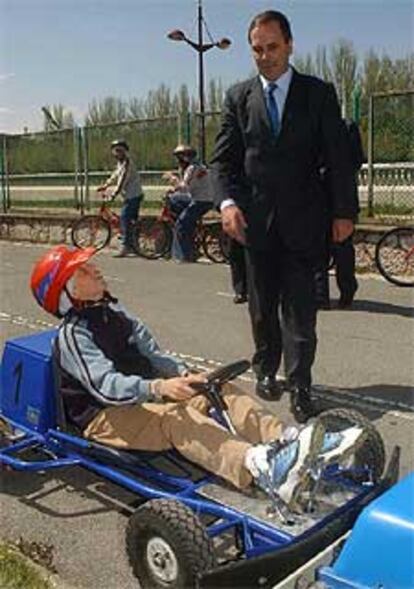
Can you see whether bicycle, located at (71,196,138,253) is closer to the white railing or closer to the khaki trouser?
the white railing

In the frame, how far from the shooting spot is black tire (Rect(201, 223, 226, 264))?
41.1 ft

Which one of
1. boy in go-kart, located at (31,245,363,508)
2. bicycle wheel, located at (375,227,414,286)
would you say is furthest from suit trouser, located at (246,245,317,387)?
bicycle wheel, located at (375,227,414,286)

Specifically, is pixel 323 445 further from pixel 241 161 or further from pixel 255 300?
pixel 241 161

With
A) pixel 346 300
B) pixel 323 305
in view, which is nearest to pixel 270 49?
pixel 323 305

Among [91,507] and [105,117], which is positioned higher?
[105,117]

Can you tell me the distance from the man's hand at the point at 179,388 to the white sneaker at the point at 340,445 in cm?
56

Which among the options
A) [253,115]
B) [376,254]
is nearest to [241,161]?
[253,115]

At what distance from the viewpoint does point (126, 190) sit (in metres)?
13.4

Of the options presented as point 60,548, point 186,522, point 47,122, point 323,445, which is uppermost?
point 47,122

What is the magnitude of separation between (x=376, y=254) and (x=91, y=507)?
704 centimetres

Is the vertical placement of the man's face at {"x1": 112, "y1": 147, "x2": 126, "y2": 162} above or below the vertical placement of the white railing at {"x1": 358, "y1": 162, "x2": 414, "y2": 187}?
above

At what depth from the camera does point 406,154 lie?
12.1 meters

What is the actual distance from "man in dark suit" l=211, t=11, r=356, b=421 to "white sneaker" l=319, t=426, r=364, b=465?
5.36 feet

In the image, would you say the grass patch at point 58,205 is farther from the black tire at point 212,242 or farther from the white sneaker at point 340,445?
the white sneaker at point 340,445
